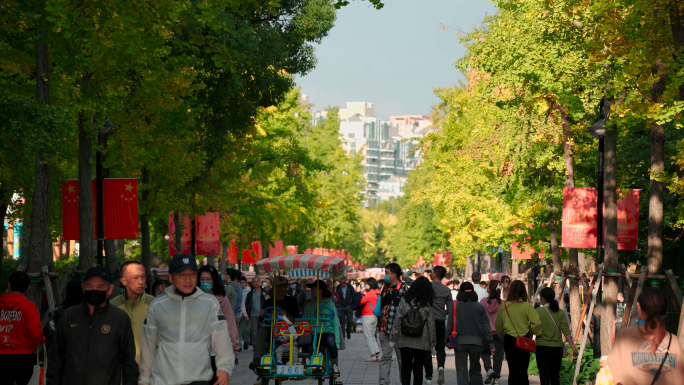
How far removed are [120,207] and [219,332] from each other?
14257 mm

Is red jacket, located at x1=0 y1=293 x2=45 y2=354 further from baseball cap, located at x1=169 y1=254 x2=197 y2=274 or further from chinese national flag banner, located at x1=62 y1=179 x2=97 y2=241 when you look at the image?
chinese national flag banner, located at x1=62 y1=179 x2=97 y2=241

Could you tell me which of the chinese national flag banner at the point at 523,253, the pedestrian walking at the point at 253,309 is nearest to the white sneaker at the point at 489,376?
the pedestrian walking at the point at 253,309

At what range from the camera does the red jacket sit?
1112 cm

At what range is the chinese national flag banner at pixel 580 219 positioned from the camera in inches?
939

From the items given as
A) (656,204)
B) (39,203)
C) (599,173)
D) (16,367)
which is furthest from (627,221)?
(16,367)

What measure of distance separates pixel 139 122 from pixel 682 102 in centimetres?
1438

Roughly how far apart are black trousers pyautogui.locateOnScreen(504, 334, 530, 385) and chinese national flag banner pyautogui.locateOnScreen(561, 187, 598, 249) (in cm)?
1069

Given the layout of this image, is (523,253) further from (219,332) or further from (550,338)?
(219,332)

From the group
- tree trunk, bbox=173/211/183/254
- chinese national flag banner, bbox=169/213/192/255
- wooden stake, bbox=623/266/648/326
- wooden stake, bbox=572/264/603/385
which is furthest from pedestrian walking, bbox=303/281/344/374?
chinese national flag banner, bbox=169/213/192/255

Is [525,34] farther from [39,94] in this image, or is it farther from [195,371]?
[195,371]

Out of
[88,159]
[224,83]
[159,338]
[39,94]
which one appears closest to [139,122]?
[224,83]

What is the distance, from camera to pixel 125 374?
7.61 m

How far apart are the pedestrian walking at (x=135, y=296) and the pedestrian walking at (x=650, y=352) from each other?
4321 mm

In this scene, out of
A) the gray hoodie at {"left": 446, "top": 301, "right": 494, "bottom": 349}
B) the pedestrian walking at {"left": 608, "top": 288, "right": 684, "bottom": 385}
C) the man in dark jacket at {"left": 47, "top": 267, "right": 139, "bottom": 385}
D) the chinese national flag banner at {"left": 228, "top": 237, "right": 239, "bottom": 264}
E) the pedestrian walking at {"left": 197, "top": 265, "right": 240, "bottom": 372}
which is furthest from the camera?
the chinese national flag banner at {"left": 228, "top": 237, "right": 239, "bottom": 264}
